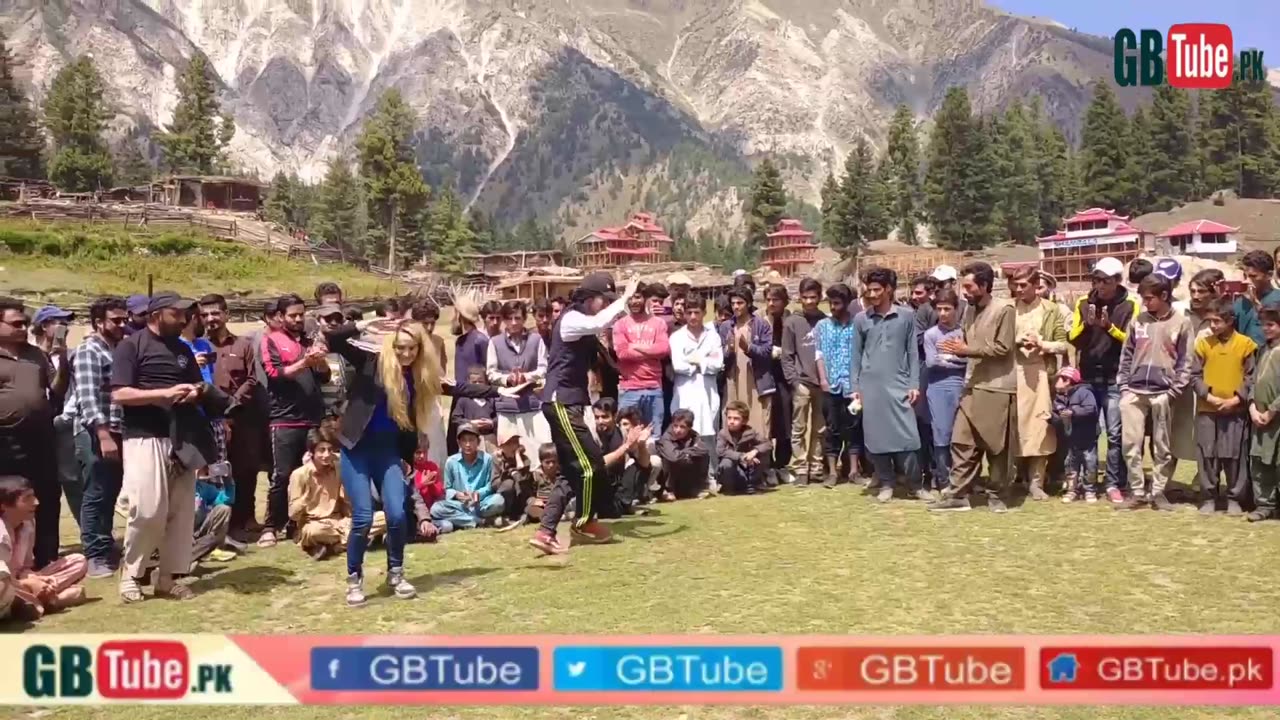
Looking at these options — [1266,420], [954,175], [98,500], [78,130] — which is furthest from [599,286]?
[954,175]

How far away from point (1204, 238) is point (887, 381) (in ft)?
174

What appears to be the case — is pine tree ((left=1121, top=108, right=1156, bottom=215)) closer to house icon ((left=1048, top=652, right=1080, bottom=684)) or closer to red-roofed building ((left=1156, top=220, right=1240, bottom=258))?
red-roofed building ((left=1156, top=220, right=1240, bottom=258))

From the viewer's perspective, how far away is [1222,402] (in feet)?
22.6

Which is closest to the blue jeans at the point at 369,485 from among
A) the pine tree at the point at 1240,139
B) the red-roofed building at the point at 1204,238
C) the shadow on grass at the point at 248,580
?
the shadow on grass at the point at 248,580

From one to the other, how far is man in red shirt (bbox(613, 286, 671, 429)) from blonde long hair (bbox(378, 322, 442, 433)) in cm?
297

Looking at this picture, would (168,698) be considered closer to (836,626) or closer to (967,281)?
(836,626)

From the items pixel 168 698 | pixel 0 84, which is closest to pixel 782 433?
pixel 168 698

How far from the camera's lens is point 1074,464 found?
779 cm

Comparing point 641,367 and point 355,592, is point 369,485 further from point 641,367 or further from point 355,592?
point 641,367

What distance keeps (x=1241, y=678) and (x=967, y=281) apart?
4.15m

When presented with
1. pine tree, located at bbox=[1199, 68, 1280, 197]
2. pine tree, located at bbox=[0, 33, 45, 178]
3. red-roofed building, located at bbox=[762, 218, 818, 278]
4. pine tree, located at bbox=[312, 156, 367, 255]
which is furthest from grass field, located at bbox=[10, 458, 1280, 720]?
pine tree, located at bbox=[1199, 68, 1280, 197]

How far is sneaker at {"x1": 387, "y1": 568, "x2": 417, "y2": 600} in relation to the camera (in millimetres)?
5660

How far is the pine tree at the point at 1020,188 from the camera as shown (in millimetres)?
69000

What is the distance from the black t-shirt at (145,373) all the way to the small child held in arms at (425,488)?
2.08m
